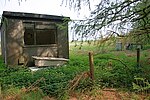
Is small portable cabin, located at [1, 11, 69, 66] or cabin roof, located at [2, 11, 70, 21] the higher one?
cabin roof, located at [2, 11, 70, 21]

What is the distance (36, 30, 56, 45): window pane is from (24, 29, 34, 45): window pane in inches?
17.1

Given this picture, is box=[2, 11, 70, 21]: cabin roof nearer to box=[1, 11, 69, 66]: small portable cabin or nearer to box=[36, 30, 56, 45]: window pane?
box=[1, 11, 69, 66]: small portable cabin

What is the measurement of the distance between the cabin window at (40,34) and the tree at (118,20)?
7.39 m

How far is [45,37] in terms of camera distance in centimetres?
1399

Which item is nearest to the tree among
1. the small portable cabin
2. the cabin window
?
the small portable cabin

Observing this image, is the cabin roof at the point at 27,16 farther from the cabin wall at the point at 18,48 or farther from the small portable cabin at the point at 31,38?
the cabin wall at the point at 18,48

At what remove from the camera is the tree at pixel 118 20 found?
574cm

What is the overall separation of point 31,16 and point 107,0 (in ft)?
25.2

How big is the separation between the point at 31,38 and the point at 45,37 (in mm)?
998

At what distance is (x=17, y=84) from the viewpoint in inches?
282

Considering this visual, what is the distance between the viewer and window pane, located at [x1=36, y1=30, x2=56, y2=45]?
13820 mm

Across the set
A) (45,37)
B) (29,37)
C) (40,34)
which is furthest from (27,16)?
(45,37)

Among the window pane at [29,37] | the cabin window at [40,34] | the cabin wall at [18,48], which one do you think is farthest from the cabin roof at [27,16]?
the window pane at [29,37]

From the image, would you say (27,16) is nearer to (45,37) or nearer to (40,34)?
(40,34)
